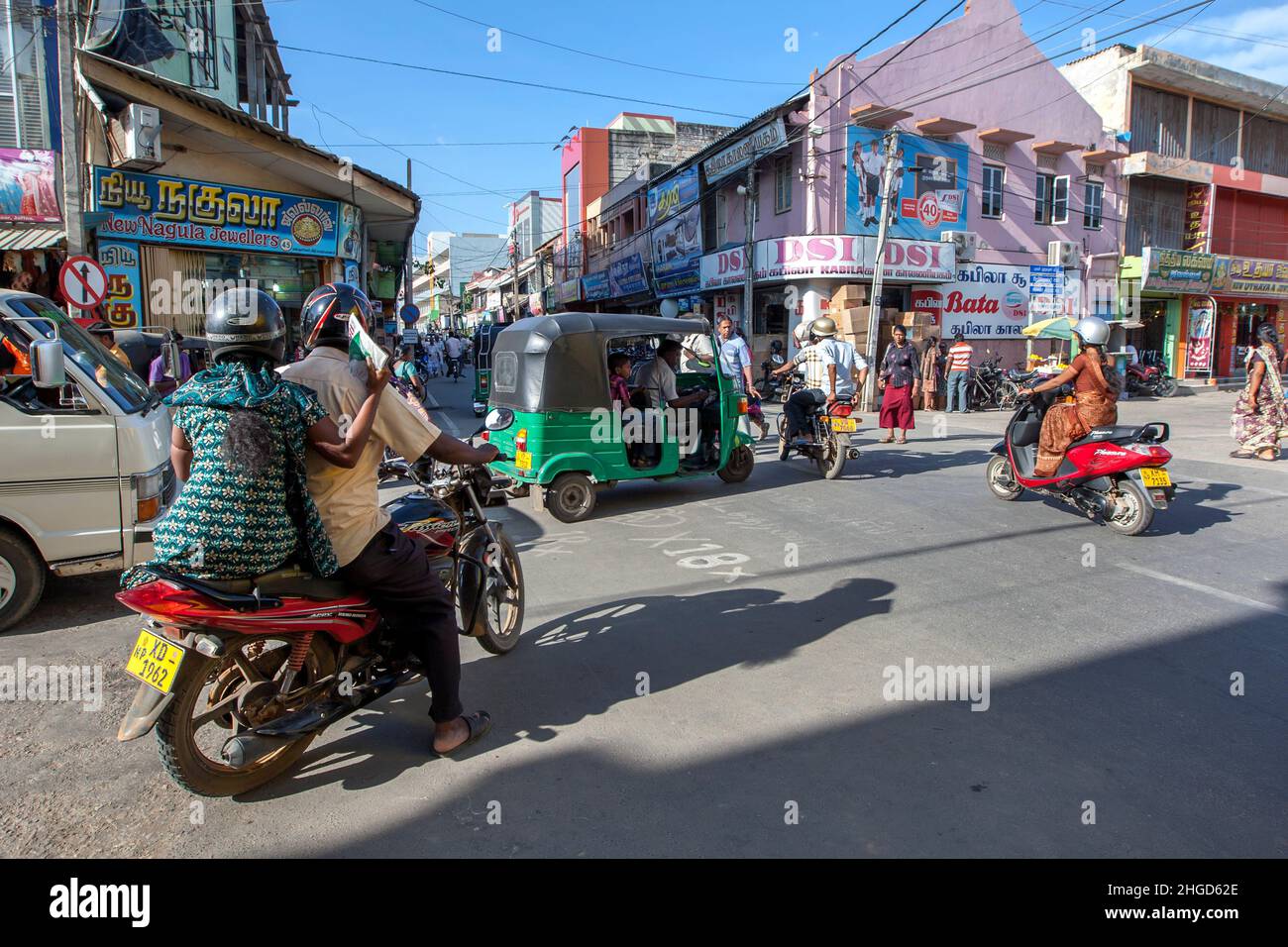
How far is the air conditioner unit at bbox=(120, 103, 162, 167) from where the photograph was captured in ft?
35.1

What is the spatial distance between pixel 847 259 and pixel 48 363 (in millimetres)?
18410

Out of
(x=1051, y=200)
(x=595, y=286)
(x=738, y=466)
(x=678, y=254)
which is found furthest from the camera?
(x=595, y=286)

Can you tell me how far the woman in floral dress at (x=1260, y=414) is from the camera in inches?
419

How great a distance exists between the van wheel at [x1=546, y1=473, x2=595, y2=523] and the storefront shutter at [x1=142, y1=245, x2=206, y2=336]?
25.8 ft

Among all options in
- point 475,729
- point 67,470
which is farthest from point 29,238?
point 475,729

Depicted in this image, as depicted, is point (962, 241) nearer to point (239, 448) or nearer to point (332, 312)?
point (332, 312)

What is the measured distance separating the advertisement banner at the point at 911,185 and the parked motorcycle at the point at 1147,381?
256 inches

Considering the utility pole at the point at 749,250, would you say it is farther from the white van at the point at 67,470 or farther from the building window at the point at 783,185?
the white van at the point at 67,470

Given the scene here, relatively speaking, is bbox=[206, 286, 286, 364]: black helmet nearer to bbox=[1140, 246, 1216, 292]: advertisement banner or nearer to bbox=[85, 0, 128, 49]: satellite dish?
bbox=[85, 0, 128, 49]: satellite dish

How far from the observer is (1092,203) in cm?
2553

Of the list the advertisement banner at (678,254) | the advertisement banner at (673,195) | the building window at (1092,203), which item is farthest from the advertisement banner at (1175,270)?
the advertisement banner at (673,195)

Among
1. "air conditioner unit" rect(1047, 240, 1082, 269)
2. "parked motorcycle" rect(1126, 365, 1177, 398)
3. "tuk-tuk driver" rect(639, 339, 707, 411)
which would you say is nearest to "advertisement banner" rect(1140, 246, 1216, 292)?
"air conditioner unit" rect(1047, 240, 1082, 269)
